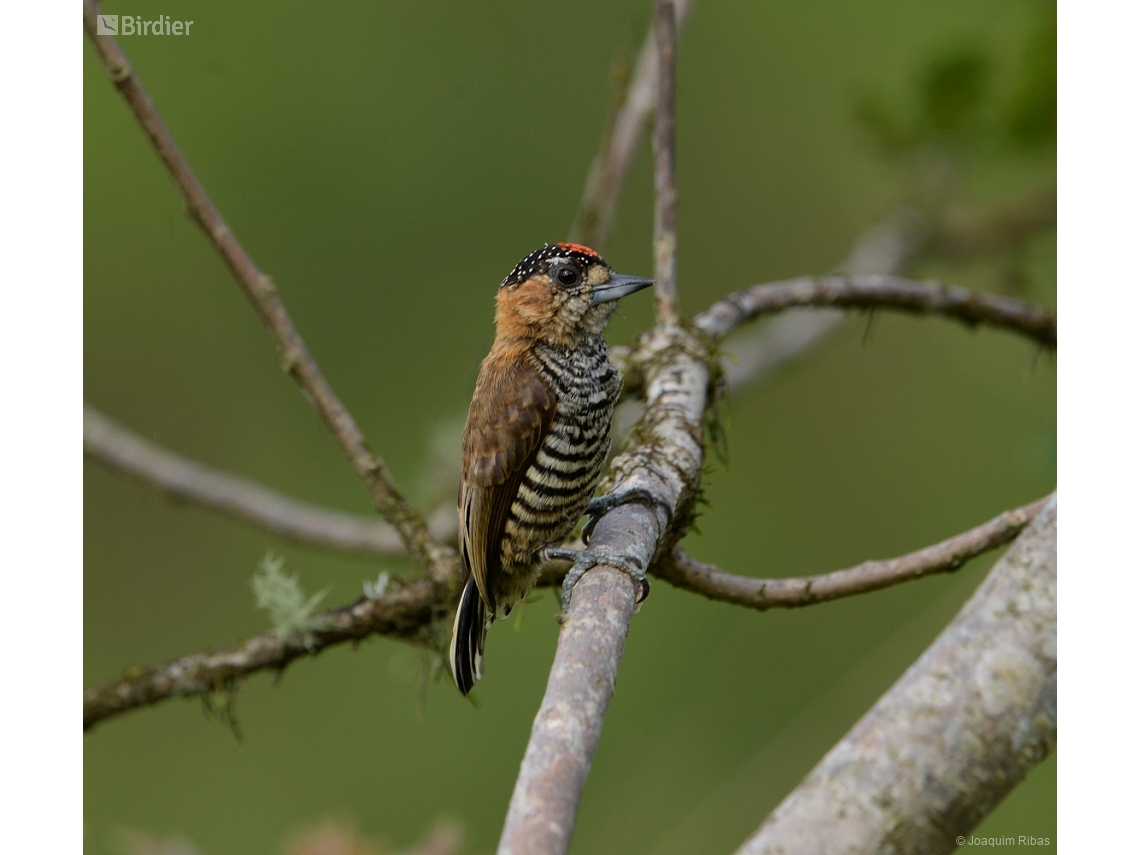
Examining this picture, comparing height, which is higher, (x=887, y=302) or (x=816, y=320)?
(x=816, y=320)

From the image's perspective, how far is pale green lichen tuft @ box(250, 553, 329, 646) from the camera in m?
2.92

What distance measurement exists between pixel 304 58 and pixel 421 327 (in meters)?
1.57

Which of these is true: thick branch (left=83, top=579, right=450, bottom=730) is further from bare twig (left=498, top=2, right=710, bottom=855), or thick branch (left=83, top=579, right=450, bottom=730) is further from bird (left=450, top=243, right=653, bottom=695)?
bare twig (left=498, top=2, right=710, bottom=855)

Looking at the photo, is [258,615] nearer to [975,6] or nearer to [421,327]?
[421,327]

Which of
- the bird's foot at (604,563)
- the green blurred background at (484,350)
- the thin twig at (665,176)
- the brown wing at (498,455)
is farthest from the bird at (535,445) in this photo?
the green blurred background at (484,350)

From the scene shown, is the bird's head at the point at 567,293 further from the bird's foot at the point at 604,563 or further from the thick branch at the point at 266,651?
the bird's foot at the point at 604,563

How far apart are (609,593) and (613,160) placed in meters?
2.72

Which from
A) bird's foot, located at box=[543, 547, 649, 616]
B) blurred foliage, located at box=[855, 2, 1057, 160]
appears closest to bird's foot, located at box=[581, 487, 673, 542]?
bird's foot, located at box=[543, 547, 649, 616]

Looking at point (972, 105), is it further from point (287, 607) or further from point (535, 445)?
point (287, 607)

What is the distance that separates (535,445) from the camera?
300 cm

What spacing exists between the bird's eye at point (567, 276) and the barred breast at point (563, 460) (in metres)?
0.21

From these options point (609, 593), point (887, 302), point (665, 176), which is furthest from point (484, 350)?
point (609, 593)

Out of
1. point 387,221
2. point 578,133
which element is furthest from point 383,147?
point 578,133

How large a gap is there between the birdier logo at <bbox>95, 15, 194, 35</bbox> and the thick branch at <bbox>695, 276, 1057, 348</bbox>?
1.87m
